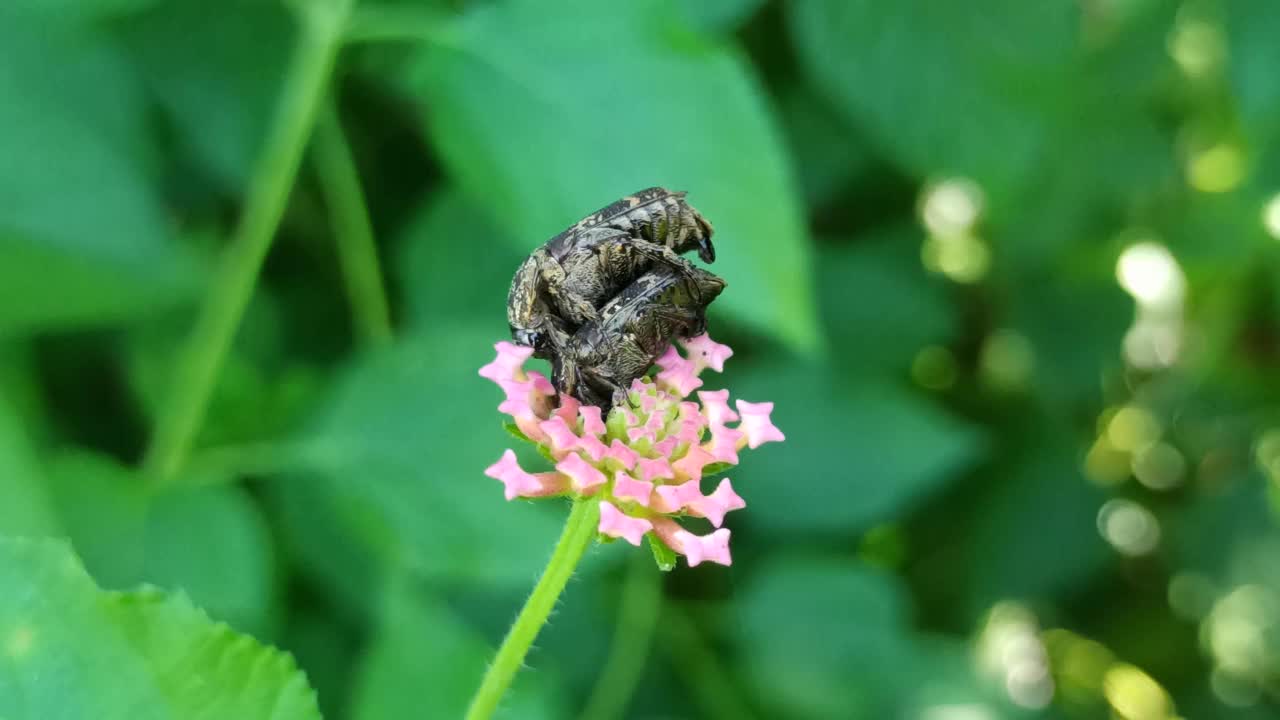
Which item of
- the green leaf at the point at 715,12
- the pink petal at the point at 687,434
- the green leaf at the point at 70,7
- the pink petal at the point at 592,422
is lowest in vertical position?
the pink petal at the point at 592,422

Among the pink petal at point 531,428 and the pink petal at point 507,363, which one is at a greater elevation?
the pink petal at point 507,363

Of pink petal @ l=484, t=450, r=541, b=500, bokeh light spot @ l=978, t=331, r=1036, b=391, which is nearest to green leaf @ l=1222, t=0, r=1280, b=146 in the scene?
bokeh light spot @ l=978, t=331, r=1036, b=391

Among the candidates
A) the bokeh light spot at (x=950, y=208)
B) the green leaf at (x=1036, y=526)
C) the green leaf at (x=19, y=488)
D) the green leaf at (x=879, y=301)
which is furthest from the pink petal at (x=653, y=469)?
the green leaf at (x=1036, y=526)

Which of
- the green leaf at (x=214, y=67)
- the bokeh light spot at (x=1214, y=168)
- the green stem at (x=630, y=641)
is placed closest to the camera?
the green leaf at (x=214, y=67)

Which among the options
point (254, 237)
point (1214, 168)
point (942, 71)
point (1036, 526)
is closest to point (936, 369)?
point (1036, 526)

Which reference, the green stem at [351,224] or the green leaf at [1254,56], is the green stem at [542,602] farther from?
the green leaf at [1254,56]

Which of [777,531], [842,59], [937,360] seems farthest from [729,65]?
[937,360]
